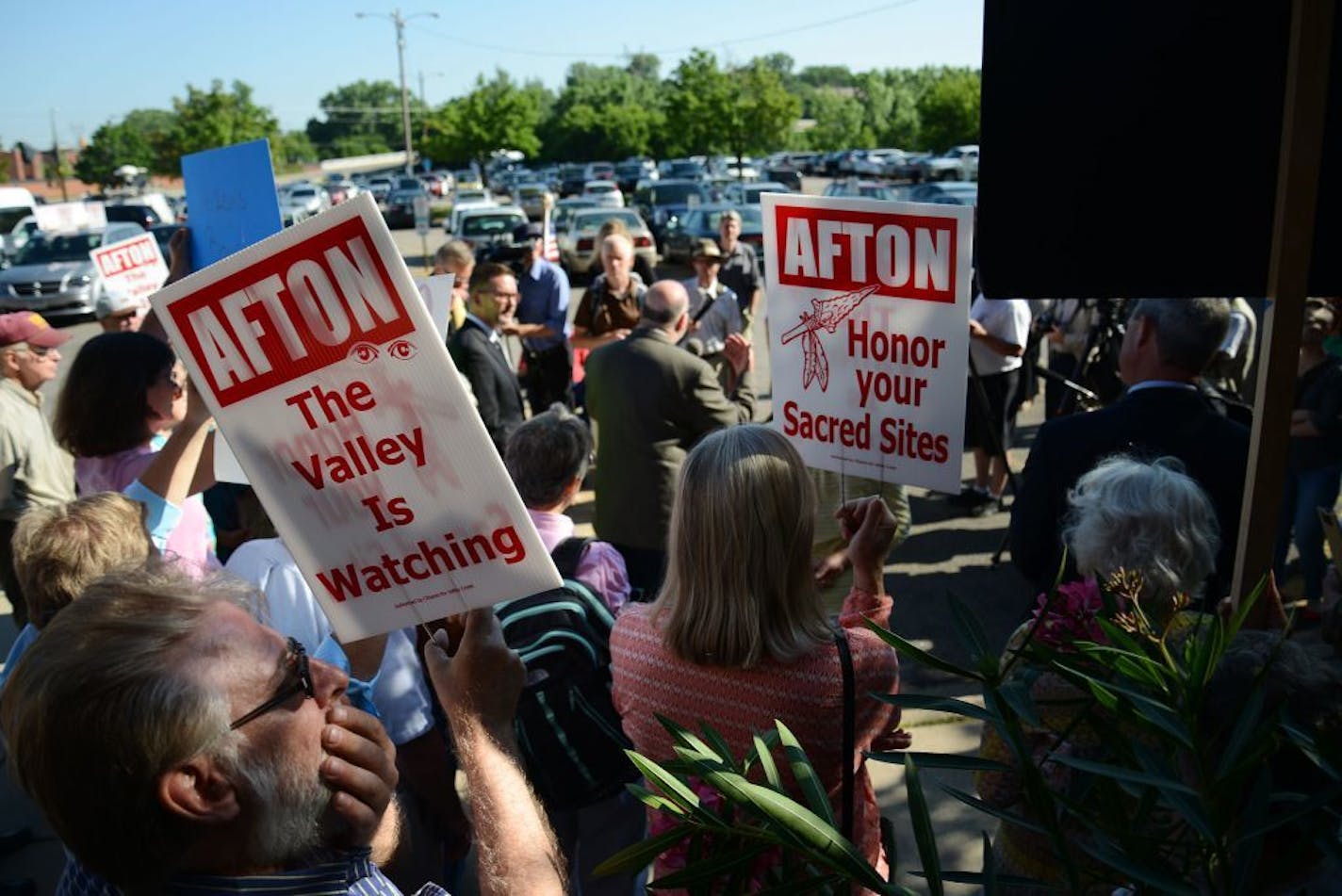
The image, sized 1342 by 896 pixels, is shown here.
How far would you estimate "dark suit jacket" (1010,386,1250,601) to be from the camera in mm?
3064

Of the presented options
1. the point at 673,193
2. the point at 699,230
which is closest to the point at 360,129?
the point at 673,193

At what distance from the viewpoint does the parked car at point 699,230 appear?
18703 millimetres

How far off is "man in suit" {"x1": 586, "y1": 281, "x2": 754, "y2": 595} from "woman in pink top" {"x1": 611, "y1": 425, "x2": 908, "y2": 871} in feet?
7.09

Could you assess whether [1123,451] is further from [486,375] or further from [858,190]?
[858,190]

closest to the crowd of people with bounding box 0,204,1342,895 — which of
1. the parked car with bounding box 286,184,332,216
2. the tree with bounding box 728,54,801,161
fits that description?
the parked car with bounding box 286,184,332,216

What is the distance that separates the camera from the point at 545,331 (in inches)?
300

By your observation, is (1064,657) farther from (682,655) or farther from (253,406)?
(253,406)

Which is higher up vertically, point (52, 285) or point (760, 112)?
point (760, 112)

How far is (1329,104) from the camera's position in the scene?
1.50 m

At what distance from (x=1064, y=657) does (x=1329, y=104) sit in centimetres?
90

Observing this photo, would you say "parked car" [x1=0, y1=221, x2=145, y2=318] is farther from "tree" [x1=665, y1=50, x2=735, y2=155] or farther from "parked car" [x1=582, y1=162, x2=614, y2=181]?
"tree" [x1=665, y1=50, x2=735, y2=155]

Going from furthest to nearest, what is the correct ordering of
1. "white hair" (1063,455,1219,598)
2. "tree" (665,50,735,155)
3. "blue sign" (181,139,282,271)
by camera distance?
"tree" (665,50,735,155) → "blue sign" (181,139,282,271) → "white hair" (1063,455,1219,598)

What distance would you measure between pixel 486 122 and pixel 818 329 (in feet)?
180

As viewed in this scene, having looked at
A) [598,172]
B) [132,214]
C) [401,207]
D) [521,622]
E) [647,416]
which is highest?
[598,172]
